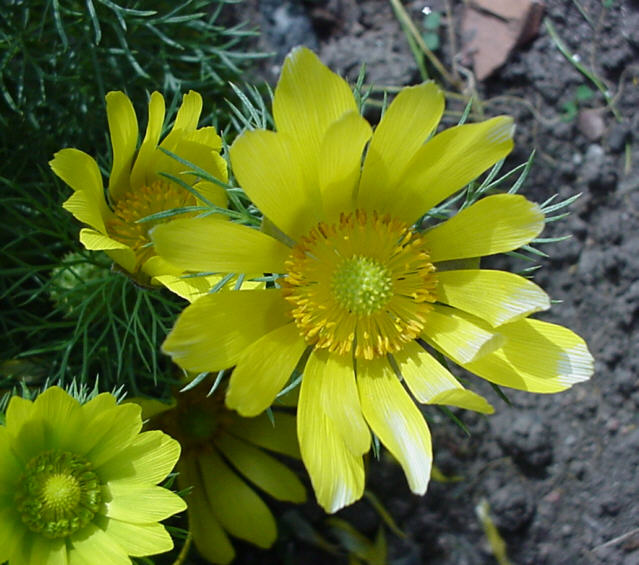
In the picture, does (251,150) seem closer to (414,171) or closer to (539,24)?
(414,171)

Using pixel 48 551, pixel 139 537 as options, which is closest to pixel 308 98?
pixel 139 537

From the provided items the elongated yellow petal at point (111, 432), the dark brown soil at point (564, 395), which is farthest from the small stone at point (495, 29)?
the elongated yellow petal at point (111, 432)

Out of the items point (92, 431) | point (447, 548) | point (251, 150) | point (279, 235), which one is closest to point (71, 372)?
point (92, 431)

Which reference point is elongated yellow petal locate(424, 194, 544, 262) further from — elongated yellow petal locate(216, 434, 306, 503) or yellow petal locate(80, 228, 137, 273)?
elongated yellow petal locate(216, 434, 306, 503)

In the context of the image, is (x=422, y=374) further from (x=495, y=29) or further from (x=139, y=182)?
(x=495, y=29)

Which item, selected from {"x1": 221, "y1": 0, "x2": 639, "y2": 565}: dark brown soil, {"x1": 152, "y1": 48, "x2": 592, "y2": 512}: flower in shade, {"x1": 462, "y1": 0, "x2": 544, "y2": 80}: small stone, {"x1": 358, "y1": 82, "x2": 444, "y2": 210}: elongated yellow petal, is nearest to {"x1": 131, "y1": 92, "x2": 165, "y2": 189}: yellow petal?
{"x1": 152, "y1": 48, "x2": 592, "y2": 512}: flower in shade

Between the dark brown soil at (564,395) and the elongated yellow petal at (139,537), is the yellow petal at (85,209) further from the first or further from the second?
the dark brown soil at (564,395)
